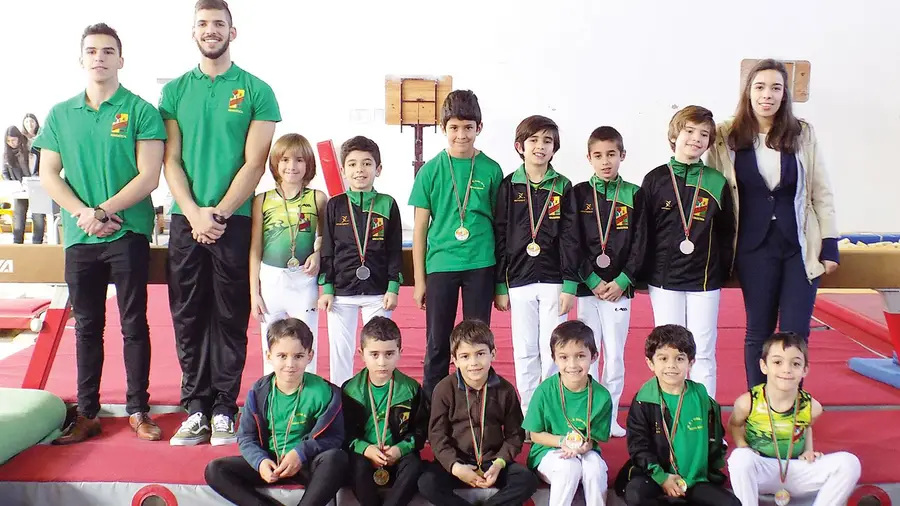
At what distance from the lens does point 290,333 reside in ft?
8.34

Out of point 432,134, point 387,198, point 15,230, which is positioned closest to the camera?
point 387,198

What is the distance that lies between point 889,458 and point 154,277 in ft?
11.2

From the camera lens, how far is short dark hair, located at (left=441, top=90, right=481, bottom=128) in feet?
9.50

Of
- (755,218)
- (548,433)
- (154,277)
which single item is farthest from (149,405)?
(755,218)

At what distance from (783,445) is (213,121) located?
2.65 metres

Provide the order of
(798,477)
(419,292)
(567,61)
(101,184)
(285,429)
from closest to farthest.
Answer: (798,477)
(285,429)
(101,184)
(419,292)
(567,61)

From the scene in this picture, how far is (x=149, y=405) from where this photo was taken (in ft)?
10.7

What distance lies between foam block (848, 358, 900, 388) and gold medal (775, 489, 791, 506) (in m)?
1.74

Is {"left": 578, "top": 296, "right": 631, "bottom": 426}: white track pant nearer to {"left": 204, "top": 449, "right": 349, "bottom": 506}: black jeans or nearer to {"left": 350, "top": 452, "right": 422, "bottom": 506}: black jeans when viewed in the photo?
{"left": 350, "top": 452, "right": 422, "bottom": 506}: black jeans

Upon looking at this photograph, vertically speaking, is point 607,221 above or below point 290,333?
above

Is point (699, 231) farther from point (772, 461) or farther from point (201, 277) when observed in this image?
point (201, 277)

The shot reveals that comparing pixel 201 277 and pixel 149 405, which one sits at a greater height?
pixel 201 277

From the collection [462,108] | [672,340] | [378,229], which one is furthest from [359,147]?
[672,340]

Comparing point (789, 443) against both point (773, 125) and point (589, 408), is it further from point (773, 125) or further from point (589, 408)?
Answer: point (773, 125)
